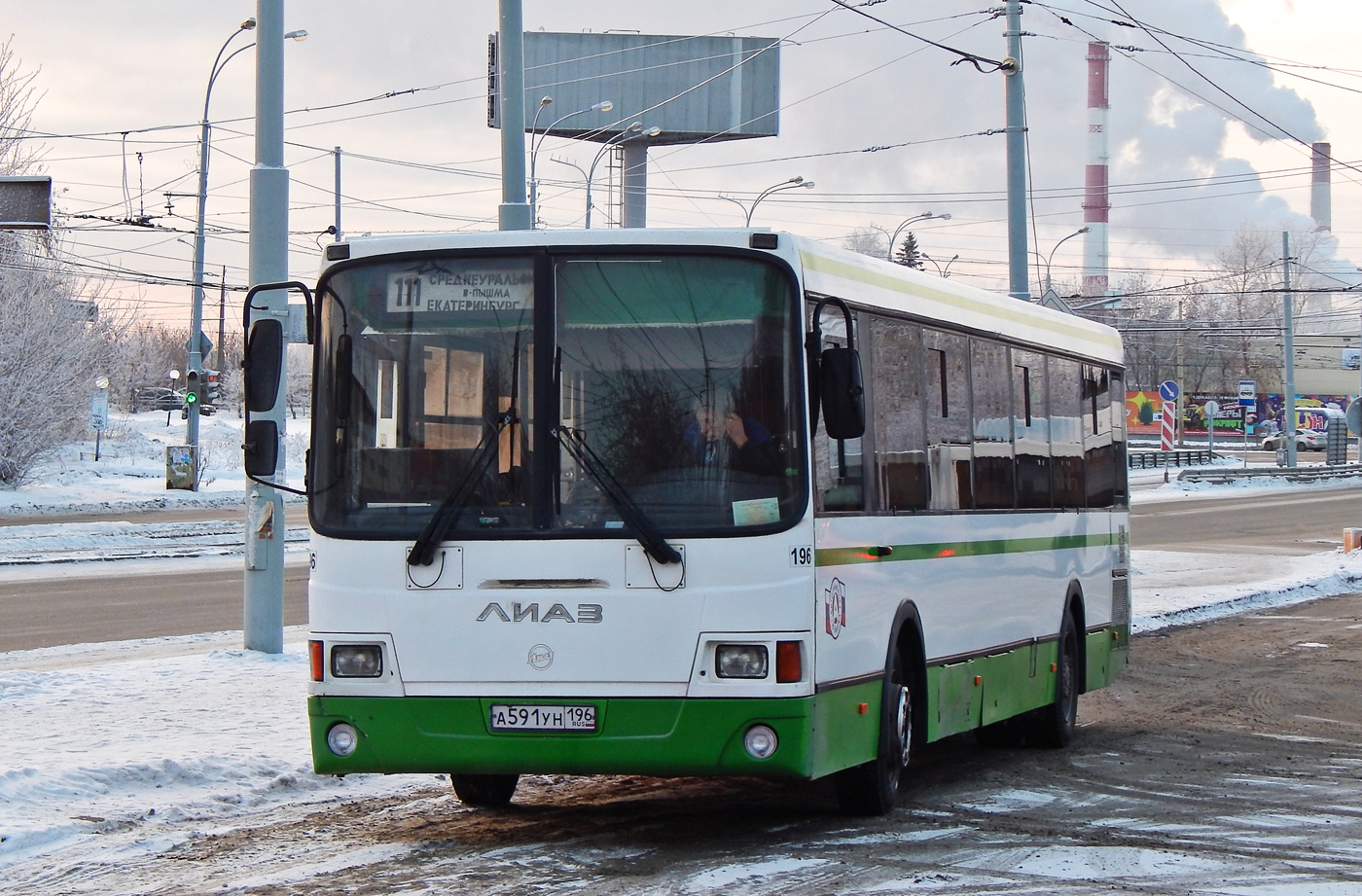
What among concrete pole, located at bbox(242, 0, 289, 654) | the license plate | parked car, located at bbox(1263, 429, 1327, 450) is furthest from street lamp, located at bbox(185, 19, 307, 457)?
parked car, located at bbox(1263, 429, 1327, 450)

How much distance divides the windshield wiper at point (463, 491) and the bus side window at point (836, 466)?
50.4 inches

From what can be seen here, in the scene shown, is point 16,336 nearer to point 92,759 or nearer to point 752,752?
point 92,759

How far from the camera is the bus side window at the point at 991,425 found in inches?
393

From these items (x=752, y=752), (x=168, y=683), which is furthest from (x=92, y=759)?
(x=752, y=752)

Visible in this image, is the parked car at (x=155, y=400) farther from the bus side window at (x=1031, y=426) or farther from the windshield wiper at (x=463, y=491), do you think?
the windshield wiper at (x=463, y=491)

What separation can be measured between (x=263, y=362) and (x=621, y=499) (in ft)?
5.61

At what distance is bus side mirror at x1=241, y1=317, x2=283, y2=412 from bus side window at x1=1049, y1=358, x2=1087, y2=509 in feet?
18.9

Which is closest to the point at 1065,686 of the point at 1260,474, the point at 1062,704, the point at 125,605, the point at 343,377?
the point at 1062,704

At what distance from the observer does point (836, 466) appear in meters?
7.71

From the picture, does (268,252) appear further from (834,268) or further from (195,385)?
(195,385)

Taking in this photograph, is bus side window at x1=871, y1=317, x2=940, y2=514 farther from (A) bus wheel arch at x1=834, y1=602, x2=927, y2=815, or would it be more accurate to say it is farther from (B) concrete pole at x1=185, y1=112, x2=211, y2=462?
(B) concrete pole at x1=185, y1=112, x2=211, y2=462

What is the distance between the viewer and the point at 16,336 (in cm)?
4291

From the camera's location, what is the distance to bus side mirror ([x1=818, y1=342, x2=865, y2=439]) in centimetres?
724

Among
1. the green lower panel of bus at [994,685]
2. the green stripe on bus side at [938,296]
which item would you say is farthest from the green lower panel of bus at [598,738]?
the green stripe on bus side at [938,296]
